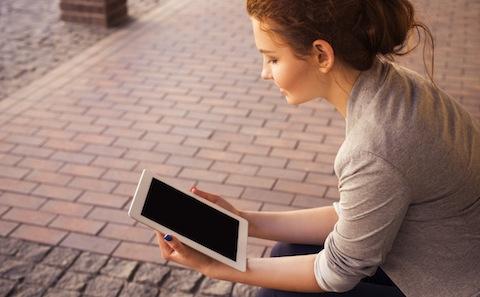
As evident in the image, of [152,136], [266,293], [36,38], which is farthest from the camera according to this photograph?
[36,38]

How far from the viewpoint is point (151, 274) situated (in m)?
3.01

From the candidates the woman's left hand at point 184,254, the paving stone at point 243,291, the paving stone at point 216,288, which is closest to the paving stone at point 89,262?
the paving stone at point 216,288

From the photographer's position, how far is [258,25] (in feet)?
5.56

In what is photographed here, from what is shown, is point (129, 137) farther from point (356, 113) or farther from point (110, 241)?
point (356, 113)

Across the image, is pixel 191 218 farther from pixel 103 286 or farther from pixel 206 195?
pixel 103 286

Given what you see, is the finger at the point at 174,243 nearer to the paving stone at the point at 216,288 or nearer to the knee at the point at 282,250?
the knee at the point at 282,250

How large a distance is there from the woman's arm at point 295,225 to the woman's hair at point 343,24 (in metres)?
0.64

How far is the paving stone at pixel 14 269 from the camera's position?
2.96 m

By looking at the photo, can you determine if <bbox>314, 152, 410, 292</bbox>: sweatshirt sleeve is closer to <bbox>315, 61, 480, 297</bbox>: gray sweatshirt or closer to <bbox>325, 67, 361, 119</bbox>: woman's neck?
<bbox>315, 61, 480, 297</bbox>: gray sweatshirt

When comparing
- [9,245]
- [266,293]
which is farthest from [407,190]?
[9,245]

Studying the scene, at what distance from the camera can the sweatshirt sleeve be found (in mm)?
1569

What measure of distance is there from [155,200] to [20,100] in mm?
3534

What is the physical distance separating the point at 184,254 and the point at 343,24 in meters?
0.76

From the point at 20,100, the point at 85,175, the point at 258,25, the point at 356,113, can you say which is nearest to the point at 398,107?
the point at 356,113
